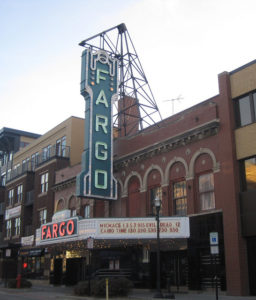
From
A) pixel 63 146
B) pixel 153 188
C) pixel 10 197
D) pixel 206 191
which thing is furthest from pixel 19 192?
pixel 206 191

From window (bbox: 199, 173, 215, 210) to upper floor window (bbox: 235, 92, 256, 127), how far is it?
3622 mm

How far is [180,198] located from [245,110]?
22.4ft

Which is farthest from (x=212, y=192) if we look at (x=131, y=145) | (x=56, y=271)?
(x=56, y=271)

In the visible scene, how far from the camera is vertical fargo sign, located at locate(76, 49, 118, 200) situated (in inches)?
1125

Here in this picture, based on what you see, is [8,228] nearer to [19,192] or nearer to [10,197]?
[10,197]

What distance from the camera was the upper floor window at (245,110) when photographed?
2292 cm

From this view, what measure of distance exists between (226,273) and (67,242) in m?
10.9

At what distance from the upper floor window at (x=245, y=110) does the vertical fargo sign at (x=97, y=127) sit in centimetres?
990

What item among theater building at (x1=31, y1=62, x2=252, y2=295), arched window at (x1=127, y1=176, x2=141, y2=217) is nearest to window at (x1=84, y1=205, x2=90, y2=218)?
theater building at (x1=31, y1=62, x2=252, y2=295)

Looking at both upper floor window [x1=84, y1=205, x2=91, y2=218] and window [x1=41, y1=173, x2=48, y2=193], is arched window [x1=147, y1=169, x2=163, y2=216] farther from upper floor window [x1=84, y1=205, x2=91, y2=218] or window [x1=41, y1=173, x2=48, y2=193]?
window [x1=41, y1=173, x2=48, y2=193]

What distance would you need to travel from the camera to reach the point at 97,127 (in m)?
29.7

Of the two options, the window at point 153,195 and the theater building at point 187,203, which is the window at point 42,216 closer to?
the theater building at point 187,203

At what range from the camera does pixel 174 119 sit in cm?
2802

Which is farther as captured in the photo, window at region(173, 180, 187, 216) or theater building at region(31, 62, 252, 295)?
window at region(173, 180, 187, 216)
